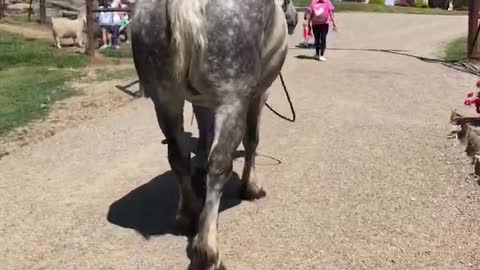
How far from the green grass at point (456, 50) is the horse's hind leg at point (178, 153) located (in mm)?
11003

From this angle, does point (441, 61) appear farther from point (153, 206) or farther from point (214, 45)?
point (214, 45)

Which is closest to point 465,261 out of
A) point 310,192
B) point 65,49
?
point 310,192

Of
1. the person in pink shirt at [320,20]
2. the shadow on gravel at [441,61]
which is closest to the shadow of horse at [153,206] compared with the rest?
the shadow on gravel at [441,61]

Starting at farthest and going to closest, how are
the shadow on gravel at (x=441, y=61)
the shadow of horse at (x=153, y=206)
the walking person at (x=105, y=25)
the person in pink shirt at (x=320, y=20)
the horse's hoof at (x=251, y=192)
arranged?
the walking person at (x=105, y=25), the person in pink shirt at (x=320, y=20), the shadow on gravel at (x=441, y=61), the horse's hoof at (x=251, y=192), the shadow of horse at (x=153, y=206)

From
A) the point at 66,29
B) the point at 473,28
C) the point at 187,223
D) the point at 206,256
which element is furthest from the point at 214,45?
the point at 66,29

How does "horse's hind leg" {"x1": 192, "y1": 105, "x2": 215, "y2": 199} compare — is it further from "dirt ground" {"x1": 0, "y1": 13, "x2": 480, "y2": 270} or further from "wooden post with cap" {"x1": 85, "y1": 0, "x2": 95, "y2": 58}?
"wooden post with cap" {"x1": 85, "y1": 0, "x2": 95, "y2": 58}

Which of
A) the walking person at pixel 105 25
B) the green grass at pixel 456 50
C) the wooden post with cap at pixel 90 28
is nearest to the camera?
the wooden post with cap at pixel 90 28

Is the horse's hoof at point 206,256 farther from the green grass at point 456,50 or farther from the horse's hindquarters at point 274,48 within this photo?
the green grass at point 456,50

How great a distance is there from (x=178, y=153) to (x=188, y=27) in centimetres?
100

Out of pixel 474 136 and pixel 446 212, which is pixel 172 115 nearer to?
pixel 446 212

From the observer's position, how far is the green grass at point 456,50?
582 inches

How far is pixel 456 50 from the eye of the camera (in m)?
16.2

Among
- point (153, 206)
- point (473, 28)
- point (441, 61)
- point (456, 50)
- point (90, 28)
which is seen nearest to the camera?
point (153, 206)

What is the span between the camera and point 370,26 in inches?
915
